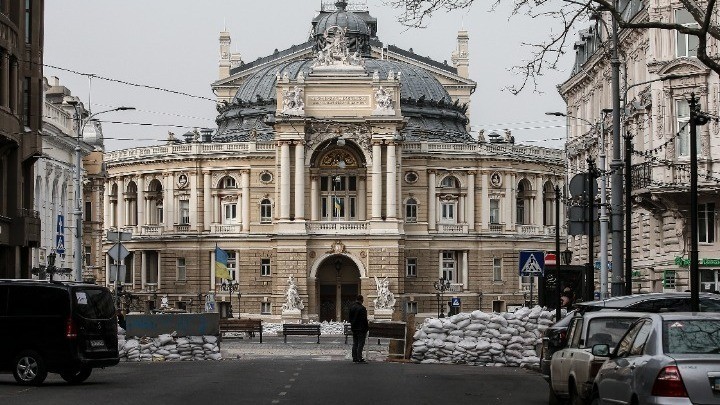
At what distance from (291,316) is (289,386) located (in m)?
74.7

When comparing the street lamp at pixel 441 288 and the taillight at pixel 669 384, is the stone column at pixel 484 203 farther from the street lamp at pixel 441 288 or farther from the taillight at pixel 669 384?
the taillight at pixel 669 384

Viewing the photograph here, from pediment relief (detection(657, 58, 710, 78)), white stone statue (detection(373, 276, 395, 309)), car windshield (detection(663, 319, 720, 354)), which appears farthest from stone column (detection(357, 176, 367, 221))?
car windshield (detection(663, 319, 720, 354))

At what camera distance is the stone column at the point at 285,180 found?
110m

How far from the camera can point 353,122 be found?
110m

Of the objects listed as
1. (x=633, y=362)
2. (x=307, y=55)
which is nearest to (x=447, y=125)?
(x=307, y=55)

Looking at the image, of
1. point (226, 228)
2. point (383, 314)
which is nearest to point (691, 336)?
point (383, 314)

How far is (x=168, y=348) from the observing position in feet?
168

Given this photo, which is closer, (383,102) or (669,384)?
(669,384)

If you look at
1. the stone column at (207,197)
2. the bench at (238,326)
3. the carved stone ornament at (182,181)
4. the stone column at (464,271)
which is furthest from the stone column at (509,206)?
the bench at (238,326)

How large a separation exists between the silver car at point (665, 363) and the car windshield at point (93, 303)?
14.8 m

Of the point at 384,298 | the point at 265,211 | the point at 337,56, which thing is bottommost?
the point at 384,298

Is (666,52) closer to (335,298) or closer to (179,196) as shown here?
(335,298)

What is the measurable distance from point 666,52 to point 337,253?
2129 inches

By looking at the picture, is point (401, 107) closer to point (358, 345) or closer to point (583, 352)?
point (358, 345)
